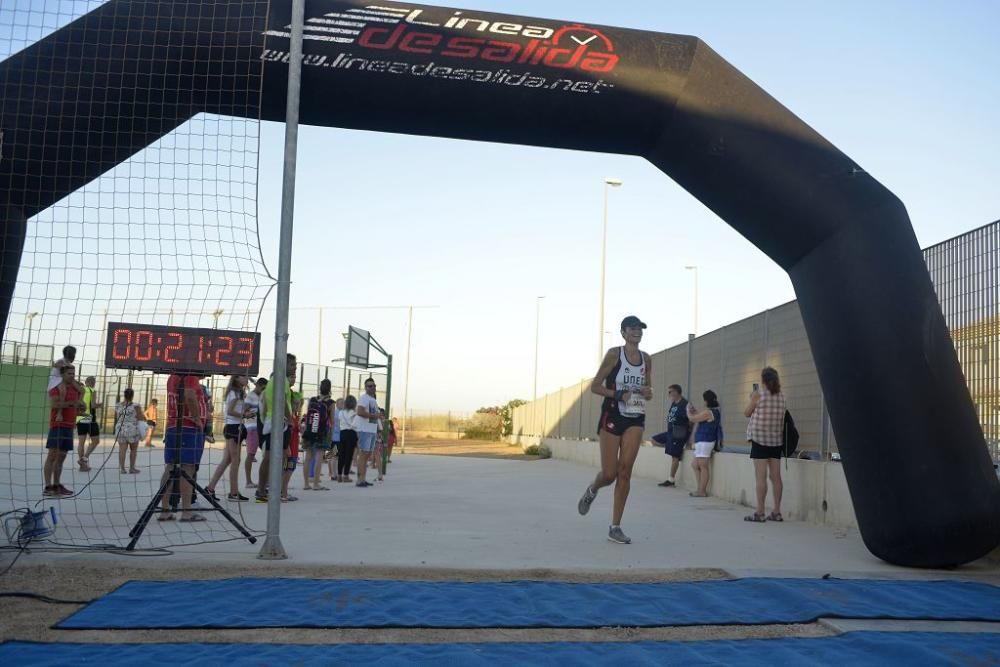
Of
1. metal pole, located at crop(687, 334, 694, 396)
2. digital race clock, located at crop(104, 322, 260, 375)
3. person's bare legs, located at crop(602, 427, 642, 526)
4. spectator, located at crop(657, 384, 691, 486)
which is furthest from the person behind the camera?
metal pole, located at crop(687, 334, 694, 396)

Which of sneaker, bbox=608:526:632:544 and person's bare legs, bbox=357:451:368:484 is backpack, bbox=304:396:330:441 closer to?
person's bare legs, bbox=357:451:368:484

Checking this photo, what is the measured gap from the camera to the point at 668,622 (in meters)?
4.32

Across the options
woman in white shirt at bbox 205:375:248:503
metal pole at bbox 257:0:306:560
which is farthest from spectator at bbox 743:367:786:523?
woman in white shirt at bbox 205:375:248:503

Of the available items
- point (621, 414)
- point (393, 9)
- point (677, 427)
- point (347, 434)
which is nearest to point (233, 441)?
point (347, 434)

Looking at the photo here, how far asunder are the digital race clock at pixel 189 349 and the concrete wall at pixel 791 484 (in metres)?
5.48

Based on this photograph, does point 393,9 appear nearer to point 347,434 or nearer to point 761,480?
point 761,480

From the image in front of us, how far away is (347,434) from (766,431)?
22.5ft

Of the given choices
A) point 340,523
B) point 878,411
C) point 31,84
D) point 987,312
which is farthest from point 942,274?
point 31,84

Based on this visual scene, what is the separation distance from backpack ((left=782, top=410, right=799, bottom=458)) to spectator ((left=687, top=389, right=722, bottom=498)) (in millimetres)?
2696

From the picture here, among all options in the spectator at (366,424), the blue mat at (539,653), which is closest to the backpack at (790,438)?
the blue mat at (539,653)

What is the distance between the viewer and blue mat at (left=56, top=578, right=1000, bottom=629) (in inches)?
166

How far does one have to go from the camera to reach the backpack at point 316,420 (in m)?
12.4

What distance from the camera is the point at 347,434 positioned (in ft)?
44.9

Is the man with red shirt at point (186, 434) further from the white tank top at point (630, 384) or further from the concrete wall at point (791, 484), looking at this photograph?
the concrete wall at point (791, 484)
